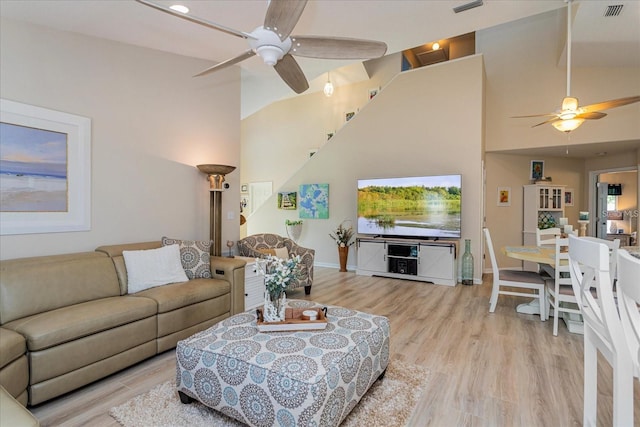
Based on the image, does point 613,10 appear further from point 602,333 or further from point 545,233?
point 602,333

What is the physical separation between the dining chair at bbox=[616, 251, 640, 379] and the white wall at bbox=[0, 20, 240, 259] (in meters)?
3.97

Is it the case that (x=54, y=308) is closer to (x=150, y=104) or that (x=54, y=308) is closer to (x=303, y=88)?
(x=150, y=104)

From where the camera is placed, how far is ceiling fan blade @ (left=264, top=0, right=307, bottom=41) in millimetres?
1819

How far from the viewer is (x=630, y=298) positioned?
3.86 ft

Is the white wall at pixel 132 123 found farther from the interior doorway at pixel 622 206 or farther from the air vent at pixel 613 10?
the interior doorway at pixel 622 206

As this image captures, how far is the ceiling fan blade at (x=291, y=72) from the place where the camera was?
95.3 inches

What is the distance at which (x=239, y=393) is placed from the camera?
173 centimetres

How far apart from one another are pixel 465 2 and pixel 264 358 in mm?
3343

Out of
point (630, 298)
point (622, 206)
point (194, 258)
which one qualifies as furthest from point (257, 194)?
point (622, 206)

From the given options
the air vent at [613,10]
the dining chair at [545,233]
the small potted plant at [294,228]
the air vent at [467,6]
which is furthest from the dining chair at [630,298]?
the small potted plant at [294,228]

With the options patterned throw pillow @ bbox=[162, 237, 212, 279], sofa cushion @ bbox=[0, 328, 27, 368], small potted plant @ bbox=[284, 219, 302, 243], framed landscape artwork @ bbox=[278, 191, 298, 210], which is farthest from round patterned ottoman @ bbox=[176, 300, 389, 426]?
framed landscape artwork @ bbox=[278, 191, 298, 210]

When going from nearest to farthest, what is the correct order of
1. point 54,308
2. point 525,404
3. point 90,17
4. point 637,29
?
point 525,404, point 54,308, point 90,17, point 637,29

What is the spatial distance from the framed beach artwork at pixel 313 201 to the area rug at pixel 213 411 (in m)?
4.93

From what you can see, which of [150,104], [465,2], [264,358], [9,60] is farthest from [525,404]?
[9,60]
